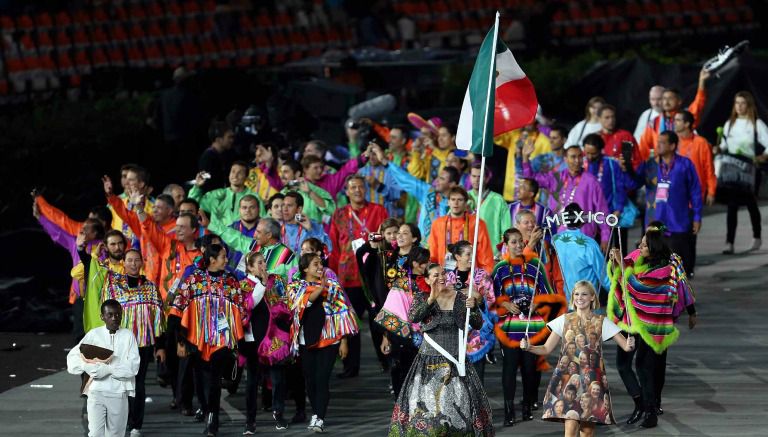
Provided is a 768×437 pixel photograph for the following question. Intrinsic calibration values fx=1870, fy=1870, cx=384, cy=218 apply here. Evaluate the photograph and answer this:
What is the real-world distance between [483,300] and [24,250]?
7.17 meters

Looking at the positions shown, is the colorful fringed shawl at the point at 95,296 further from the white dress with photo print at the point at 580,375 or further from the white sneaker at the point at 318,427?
the white dress with photo print at the point at 580,375

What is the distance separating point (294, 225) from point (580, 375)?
4094mm

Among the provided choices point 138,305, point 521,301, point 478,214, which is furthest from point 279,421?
point 478,214

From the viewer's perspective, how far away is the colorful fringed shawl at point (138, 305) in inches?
590

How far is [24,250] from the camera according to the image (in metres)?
20.5

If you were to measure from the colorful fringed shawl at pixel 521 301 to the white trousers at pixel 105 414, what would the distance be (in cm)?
323

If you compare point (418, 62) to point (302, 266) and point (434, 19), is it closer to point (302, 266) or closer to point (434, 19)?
point (434, 19)

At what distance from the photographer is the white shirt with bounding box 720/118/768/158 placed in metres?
21.1

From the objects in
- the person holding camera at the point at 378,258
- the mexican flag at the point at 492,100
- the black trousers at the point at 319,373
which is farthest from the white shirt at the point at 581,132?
the black trousers at the point at 319,373

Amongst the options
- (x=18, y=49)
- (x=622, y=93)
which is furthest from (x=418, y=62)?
(x=18, y=49)

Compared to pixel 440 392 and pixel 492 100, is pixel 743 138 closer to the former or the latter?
pixel 492 100

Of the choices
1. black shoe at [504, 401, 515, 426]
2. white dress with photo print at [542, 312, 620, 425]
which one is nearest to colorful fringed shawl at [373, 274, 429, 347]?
black shoe at [504, 401, 515, 426]

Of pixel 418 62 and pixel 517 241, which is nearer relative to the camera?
pixel 517 241

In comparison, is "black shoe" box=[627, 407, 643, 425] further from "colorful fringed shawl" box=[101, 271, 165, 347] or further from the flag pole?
"colorful fringed shawl" box=[101, 271, 165, 347]
